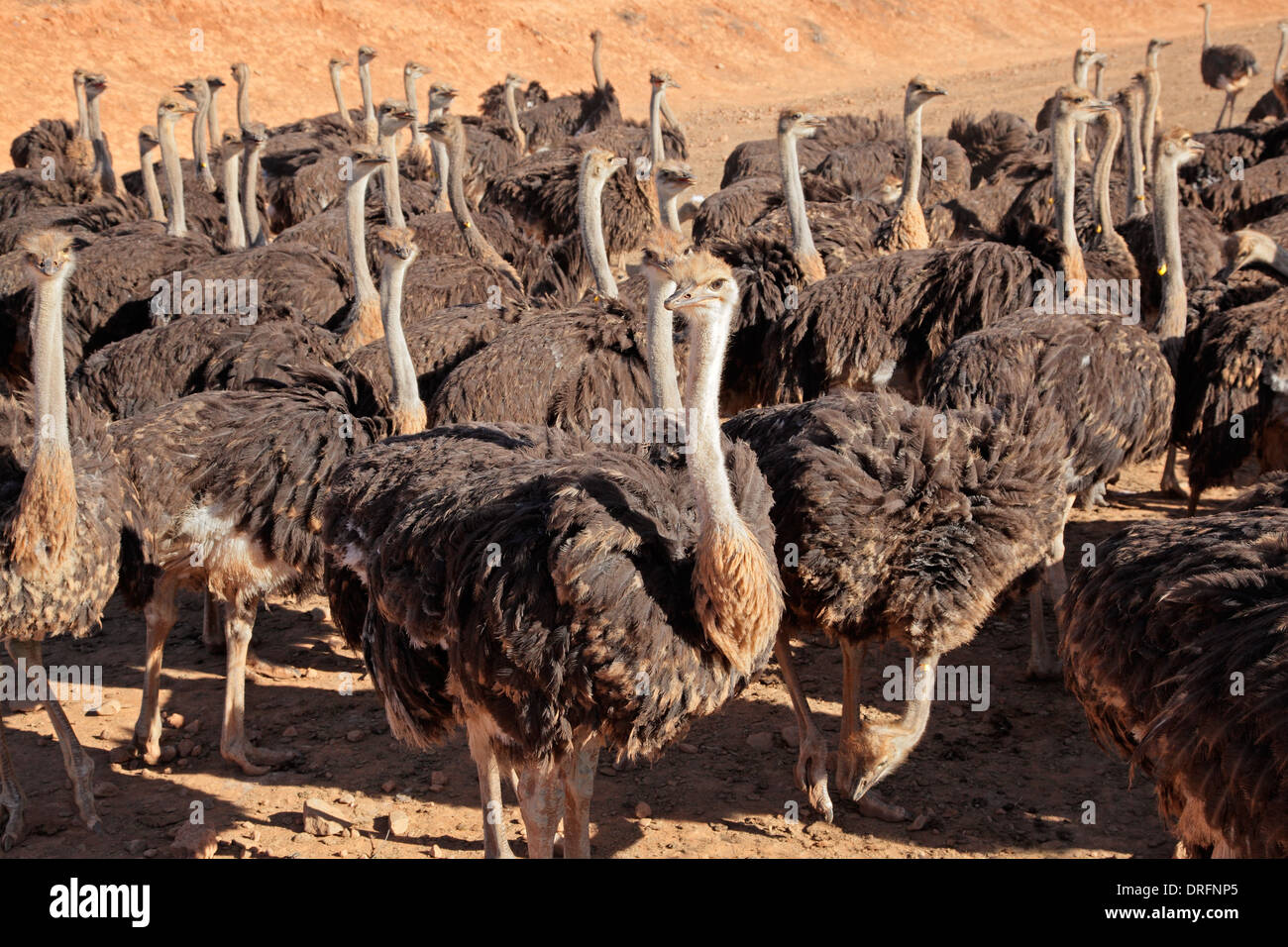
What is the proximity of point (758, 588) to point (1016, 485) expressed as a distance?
1.52 meters

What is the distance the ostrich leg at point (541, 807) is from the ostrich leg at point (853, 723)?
1293 millimetres

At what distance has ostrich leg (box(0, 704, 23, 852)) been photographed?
17.2ft

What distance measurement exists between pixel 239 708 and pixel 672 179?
515cm

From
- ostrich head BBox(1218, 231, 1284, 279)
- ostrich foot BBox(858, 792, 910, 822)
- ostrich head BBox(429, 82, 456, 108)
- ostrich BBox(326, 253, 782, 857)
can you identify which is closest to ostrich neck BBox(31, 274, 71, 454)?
ostrich BBox(326, 253, 782, 857)

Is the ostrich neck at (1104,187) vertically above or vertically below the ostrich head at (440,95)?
below

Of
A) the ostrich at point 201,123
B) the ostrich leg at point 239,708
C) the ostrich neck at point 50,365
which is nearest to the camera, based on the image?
the ostrich neck at point 50,365

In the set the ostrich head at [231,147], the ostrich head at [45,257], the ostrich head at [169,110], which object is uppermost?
the ostrich head at [169,110]

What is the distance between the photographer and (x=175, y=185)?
34.7 ft

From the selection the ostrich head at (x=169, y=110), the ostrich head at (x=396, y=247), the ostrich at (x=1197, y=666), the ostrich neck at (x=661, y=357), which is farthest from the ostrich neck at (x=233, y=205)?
the ostrich at (x=1197, y=666)

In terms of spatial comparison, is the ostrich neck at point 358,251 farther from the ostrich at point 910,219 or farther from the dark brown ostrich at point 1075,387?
the ostrich at point 910,219

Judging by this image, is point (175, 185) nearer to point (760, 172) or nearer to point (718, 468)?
point (760, 172)

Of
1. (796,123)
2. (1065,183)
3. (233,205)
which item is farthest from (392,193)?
(1065,183)

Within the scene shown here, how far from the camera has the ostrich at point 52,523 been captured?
503cm

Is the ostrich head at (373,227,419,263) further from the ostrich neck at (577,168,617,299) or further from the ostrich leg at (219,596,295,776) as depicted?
the ostrich leg at (219,596,295,776)
